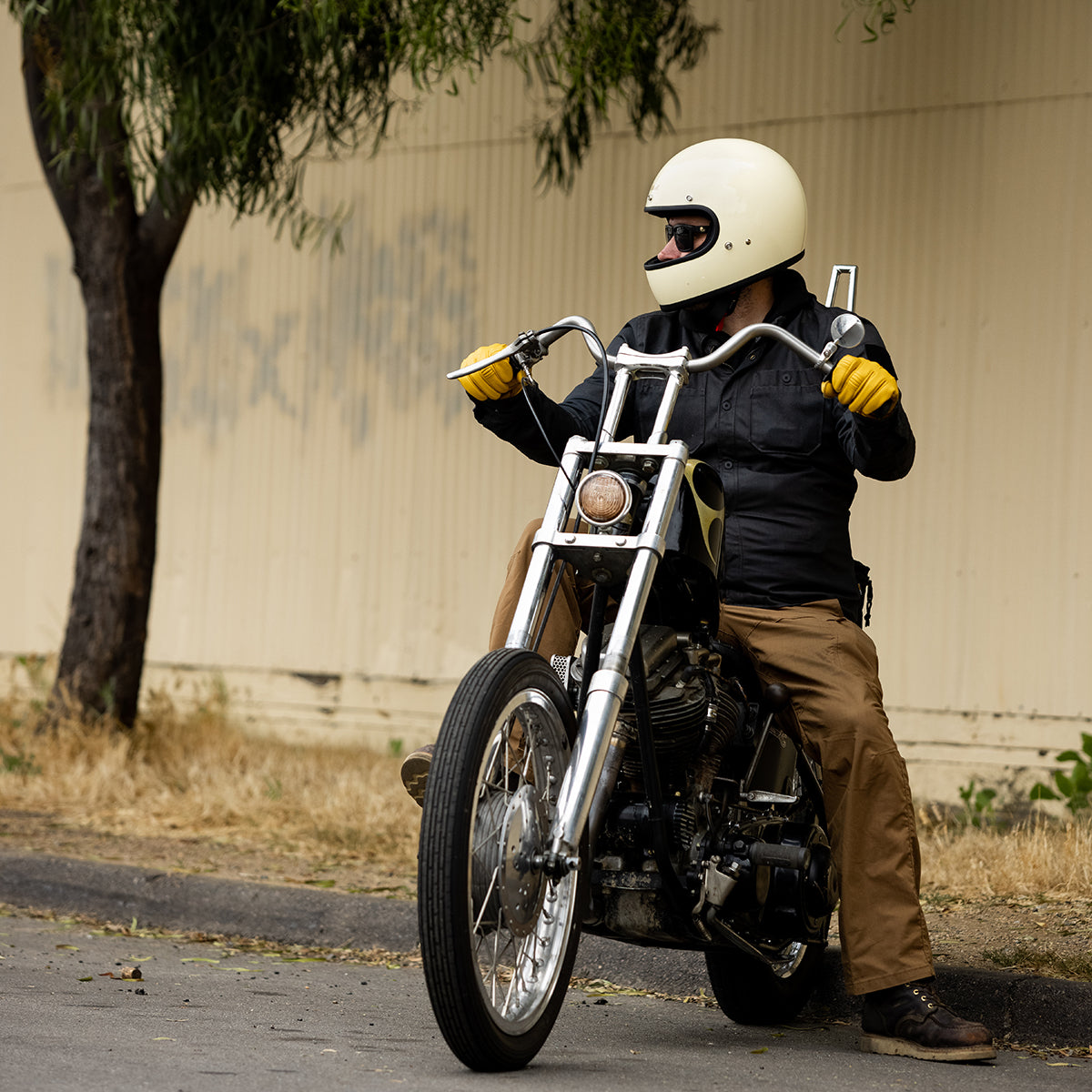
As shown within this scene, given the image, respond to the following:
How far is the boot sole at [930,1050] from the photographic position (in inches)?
147

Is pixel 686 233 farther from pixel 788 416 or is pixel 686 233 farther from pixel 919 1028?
pixel 919 1028

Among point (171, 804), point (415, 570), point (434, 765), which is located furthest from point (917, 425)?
point (434, 765)

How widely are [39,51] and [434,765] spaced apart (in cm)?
544

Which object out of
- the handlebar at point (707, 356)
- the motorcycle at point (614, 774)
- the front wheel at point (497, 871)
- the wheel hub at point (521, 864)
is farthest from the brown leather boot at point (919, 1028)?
the handlebar at point (707, 356)

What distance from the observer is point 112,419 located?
7.71 m

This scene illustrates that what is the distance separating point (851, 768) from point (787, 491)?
0.67 m

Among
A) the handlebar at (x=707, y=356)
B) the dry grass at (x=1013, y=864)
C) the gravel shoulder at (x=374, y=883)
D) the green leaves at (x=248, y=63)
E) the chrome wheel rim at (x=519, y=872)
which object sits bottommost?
the gravel shoulder at (x=374, y=883)

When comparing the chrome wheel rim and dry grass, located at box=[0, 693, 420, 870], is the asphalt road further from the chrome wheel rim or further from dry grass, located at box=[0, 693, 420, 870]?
dry grass, located at box=[0, 693, 420, 870]

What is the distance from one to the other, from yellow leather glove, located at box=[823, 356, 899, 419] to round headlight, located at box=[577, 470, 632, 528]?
51 cm

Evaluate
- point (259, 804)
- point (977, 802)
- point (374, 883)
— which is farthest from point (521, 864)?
point (977, 802)

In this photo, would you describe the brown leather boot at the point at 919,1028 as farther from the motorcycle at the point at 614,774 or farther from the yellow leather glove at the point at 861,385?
the yellow leather glove at the point at 861,385

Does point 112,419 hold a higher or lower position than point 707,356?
higher

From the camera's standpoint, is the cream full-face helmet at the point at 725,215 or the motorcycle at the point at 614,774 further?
the cream full-face helmet at the point at 725,215

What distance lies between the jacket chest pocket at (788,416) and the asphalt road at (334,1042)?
1409mm
